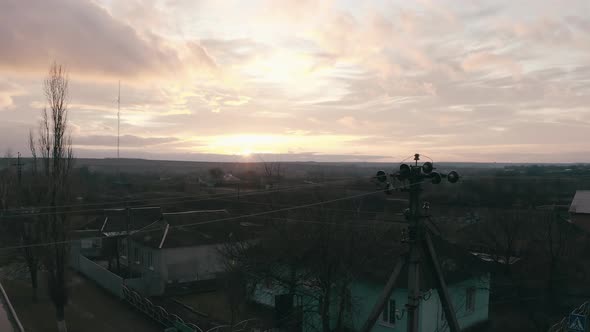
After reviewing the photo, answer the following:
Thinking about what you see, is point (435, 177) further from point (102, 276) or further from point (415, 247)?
point (102, 276)

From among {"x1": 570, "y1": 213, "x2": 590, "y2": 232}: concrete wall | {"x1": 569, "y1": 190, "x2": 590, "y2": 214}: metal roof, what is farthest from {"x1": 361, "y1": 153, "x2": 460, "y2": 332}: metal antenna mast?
{"x1": 569, "y1": 190, "x2": 590, "y2": 214}: metal roof

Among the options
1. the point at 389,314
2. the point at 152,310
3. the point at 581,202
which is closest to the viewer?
the point at 389,314

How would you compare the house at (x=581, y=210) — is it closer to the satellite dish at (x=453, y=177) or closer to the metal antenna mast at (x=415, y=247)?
the metal antenna mast at (x=415, y=247)

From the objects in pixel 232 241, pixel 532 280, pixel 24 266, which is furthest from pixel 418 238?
pixel 24 266

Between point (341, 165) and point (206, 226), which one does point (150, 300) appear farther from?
point (341, 165)

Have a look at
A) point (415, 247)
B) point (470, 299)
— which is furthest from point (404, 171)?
point (470, 299)

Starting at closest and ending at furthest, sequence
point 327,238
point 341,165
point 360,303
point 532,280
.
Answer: point 327,238 < point 360,303 < point 532,280 < point 341,165
